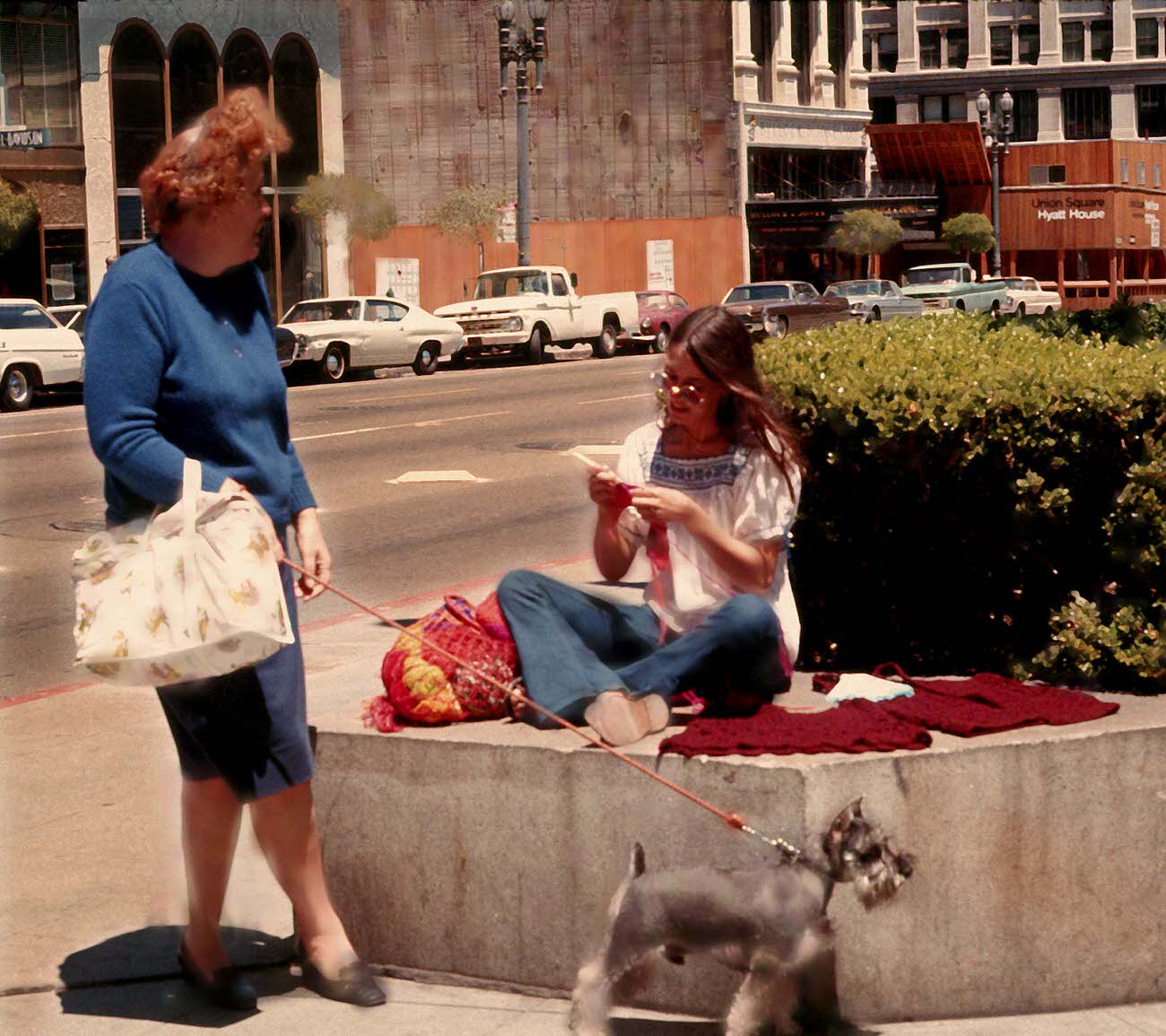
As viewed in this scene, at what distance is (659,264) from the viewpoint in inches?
2295

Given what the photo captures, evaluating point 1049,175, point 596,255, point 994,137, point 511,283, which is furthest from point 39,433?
point 1049,175

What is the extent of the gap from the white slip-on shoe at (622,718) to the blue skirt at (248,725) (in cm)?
68

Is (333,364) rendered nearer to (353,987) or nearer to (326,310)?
(326,310)

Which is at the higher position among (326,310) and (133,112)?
(133,112)

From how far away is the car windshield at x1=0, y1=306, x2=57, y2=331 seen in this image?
25.3 meters

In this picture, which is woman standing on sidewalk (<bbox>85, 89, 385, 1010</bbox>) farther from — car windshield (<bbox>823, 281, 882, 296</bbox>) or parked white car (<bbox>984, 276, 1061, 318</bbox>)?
parked white car (<bbox>984, 276, 1061, 318</bbox>)

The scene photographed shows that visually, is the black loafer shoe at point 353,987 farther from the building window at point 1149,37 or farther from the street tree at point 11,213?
the building window at point 1149,37

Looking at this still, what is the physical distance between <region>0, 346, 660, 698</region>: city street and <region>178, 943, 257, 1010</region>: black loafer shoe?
397 centimetres

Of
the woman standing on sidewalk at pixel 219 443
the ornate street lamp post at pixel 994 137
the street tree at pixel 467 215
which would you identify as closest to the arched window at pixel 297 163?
the street tree at pixel 467 215

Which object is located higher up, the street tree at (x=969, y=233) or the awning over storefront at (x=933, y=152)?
the awning over storefront at (x=933, y=152)

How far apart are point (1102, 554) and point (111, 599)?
261 centimetres

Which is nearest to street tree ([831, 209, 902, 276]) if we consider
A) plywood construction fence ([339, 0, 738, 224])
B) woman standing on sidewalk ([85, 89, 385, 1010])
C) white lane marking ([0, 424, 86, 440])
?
plywood construction fence ([339, 0, 738, 224])

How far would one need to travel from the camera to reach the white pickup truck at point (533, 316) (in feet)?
115

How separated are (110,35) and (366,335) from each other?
14.2m
